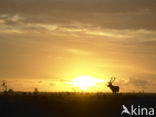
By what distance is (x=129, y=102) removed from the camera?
2938 inches

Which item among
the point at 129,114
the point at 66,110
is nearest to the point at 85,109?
the point at 66,110

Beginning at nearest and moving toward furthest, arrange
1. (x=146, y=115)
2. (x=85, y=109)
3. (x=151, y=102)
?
(x=146, y=115) → (x=85, y=109) → (x=151, y=102)

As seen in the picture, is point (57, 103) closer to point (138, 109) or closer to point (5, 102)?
point (5, 102)

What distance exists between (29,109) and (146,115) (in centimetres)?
1674

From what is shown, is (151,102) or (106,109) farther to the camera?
(151,102)

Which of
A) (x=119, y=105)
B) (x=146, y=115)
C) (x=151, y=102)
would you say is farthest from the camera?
(x=151, y=102)

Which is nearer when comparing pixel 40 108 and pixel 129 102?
pixel 40 108

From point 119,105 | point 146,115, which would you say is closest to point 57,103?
point 119,105

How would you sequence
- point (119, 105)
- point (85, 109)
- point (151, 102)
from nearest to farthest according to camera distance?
point (85, 109)
point (119, 105)
point (151, 102)

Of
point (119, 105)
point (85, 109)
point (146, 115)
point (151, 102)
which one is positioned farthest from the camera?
point (151, 102)

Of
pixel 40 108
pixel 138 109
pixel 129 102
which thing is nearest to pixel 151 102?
pixel 129 102

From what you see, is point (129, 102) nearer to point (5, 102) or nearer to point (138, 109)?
point (138, 109)

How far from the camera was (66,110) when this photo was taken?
65750 millimetres

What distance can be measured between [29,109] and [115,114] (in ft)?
40.7
